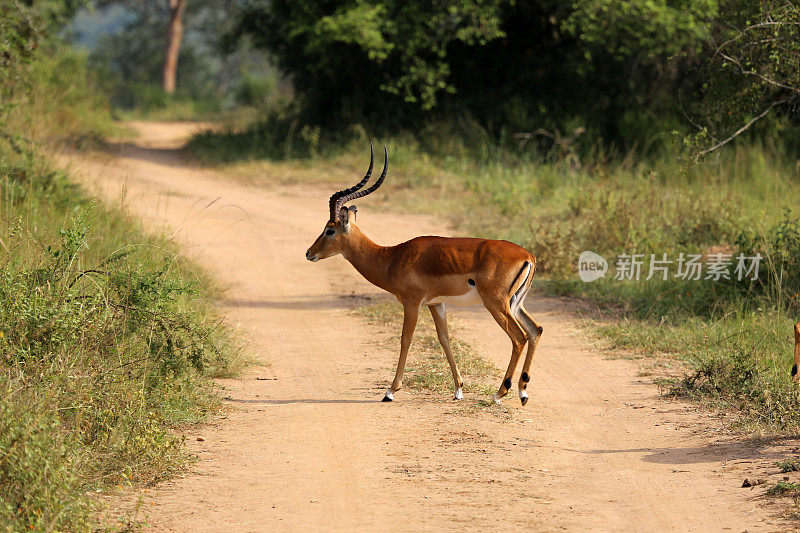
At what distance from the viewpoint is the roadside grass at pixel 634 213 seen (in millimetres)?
8539

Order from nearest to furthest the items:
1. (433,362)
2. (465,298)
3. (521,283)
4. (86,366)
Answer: (86,366) < (521,283) < (465,298) < (433,362)

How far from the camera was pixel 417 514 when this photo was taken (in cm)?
534

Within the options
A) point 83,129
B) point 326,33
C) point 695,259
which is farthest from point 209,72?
point 695,259

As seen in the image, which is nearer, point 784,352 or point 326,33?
point 784,352

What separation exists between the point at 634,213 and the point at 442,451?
24.6 ft

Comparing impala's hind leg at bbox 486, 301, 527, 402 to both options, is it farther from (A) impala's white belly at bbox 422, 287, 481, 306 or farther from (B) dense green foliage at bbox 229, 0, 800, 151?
(B) dense green foliage at bbox 229, 0, 800, 151

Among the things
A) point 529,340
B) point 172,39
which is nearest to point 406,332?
point 529,340

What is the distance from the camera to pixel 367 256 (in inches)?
301

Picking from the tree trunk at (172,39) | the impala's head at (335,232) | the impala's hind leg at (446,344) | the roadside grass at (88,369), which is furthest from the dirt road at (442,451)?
the tree trunk at (172,39)

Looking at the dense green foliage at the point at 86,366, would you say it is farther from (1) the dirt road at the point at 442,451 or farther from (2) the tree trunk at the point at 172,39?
(2) the tree trunk at the point at 172,39

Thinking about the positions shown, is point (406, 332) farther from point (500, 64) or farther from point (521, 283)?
point (500, 64)

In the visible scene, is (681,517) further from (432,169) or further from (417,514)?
(432,169)

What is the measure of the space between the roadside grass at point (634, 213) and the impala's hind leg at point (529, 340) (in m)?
1.45

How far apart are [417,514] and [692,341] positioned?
15.6ft
